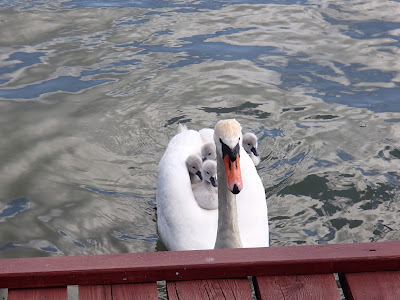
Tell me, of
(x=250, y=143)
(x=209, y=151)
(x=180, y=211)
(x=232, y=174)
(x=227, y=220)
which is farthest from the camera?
(x=250, y=143)

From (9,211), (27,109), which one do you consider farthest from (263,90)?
(9,211)

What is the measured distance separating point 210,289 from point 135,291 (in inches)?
10.6

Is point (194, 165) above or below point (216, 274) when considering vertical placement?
below

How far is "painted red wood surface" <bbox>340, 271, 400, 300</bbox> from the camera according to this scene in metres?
2.33

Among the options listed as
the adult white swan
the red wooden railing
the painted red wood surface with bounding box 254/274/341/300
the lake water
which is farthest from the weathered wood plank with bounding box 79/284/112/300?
the lake water

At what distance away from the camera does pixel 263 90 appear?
869 cm

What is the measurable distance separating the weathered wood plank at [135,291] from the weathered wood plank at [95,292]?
0.02 m

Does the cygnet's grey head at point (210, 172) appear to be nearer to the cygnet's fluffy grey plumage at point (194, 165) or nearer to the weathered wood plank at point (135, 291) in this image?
the cygnet's fluffy grey plumage at point (194, 165)

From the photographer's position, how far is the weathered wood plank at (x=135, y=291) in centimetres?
232

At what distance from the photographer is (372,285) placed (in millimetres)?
2363

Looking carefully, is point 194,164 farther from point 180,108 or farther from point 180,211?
point 180,108

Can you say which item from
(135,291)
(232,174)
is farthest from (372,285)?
(232,174)

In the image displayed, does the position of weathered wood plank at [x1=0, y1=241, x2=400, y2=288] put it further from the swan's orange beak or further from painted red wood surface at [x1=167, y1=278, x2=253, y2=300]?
the swan's orange beak

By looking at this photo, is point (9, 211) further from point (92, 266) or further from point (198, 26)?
point (198, 26)
